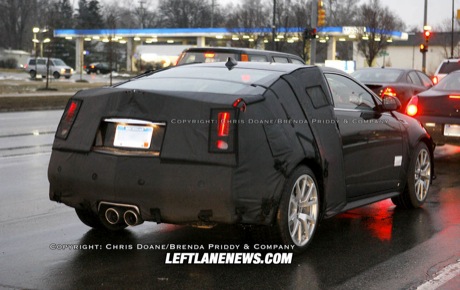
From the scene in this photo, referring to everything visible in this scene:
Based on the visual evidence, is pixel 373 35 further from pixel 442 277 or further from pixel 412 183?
pixel 442 277

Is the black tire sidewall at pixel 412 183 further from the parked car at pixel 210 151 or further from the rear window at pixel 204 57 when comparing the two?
the rear window at pixel 204 57

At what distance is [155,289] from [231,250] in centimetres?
128

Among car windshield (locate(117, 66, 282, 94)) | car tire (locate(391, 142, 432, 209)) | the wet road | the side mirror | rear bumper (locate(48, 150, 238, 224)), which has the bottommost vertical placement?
the wet road

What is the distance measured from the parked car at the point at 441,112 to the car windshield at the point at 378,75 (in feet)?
17.8

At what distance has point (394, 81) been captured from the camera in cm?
1805

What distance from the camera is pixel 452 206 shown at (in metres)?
8.70

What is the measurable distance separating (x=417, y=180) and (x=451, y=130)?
405cm

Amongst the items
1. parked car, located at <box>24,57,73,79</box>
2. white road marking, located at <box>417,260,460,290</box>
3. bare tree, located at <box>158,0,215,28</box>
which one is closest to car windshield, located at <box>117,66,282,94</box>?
white road marking, located at <box>417,260,460,290</box>

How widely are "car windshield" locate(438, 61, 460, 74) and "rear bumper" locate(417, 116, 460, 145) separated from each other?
39.5 feet

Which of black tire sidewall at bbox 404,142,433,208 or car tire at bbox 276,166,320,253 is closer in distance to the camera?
car tire at bbox 276,166,320,253

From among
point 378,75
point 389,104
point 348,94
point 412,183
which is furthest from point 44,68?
point 348,94

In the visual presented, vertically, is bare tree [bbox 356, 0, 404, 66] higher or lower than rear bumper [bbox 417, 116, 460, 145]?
higher

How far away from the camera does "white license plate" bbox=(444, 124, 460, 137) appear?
12.1 metres

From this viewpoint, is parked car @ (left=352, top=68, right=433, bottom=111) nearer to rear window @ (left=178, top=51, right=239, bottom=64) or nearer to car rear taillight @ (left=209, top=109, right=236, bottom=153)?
rear window @ (left=178, top=51, right=239, bottom=64)
